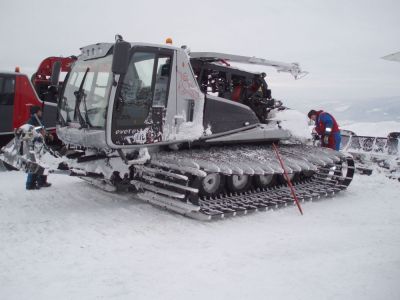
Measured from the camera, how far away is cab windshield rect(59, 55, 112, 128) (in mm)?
6133

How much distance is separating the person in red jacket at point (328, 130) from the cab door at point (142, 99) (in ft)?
15.4

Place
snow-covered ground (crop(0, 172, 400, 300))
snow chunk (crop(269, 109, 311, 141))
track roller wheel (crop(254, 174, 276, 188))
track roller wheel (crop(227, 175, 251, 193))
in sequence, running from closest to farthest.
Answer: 1. snow-covered ground (crop(0, 172, 400, 300))
2. track roller wheel (crop(227, 175, 251, 193))
3. track roller wheel (crop(254, 174, 276, 188))
4. snow chunk (crop(269, 109, 311, 141))

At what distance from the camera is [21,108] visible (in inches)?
417

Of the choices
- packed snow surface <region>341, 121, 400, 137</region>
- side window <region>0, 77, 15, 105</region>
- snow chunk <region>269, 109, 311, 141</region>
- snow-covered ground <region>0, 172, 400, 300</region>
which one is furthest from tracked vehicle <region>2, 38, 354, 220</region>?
packed snow surface <region>341, 121, 400, 137</region>

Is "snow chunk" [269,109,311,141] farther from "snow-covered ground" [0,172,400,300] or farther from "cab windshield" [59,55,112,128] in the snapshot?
"cab windshield" [59,55,112,128]

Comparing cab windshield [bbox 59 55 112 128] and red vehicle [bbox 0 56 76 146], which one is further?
red vehicle [bbox 0 56 76 146]

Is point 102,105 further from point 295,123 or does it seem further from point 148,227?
point 295,123

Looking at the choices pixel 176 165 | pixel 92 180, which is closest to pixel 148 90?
pixel 176 165

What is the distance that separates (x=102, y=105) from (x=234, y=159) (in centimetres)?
240

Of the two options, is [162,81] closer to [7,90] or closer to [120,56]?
[120,56]

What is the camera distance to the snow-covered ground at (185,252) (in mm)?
3844

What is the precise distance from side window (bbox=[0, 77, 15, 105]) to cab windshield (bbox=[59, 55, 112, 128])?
4265mm

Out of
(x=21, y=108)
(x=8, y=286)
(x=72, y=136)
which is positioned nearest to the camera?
(x=8, y=286)

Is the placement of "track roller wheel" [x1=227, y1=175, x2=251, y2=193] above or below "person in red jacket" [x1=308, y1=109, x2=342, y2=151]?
below
